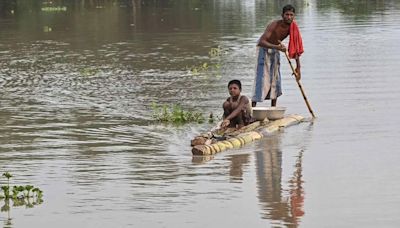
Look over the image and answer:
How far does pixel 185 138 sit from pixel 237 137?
2.97 ft

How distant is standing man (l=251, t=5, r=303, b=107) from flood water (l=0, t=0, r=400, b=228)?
694mm

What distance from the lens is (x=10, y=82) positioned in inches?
679

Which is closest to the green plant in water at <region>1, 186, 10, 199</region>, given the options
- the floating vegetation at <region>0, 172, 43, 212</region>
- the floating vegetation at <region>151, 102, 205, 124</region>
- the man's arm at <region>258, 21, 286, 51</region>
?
the floating vegetation at <region>0, 172, 43, 212</region>

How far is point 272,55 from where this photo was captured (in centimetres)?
1227

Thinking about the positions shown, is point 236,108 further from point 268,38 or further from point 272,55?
point 272,55

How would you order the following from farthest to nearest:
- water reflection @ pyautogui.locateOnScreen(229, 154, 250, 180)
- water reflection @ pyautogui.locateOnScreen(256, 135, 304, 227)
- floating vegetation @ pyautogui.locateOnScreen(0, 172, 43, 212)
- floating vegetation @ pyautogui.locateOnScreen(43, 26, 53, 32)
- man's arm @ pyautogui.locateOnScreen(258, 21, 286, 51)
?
1. floating vegetation @ pyautogui.locateOnScreen(43, 26, 53, 32)
2. man's arm @ pyautogui.locateOnScreen(258, 21, 286, 51)
3. water reflection @ pyautogui.locateOnScreen(229, 154, 250, 180)
4. floating vegetation @ pyautogui.locateOnScreen(0, 172, 43, 212)
5. water reflection @ pyautogui.locateOnScreen(256, 135, 304, 227)

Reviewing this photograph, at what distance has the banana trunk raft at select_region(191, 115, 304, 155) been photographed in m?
10.0

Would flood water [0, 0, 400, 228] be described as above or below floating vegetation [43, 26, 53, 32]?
above

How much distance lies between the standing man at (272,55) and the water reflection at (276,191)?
186 cm

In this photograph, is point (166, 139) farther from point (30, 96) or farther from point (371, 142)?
point (30, 96)

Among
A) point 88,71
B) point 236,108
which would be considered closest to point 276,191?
point 236,108

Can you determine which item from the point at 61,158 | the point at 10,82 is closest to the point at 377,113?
the point at 61,158

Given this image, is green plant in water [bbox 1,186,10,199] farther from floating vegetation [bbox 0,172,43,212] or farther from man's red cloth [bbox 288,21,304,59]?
man's red cloth [bbox 288,21,304,59]

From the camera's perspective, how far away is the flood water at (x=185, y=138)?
25.6ft
